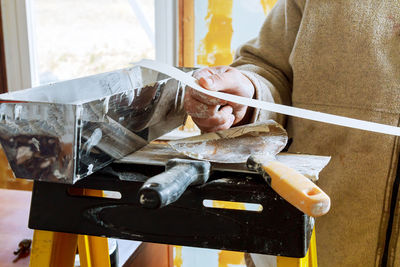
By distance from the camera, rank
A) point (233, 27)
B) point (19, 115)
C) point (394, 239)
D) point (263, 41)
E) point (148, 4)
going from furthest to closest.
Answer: point (148, 4)
point (233, 27)
point (263, 41)
point (394, 239)
point (19, 115)

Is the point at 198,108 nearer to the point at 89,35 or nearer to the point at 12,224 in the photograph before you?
the point at 12,224

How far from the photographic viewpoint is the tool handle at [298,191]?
1.04 feet

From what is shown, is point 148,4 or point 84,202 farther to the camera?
point 148,4

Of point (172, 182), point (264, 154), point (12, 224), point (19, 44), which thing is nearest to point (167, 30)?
point (19, 44)

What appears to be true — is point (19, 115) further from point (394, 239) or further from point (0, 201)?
point (0, 201)

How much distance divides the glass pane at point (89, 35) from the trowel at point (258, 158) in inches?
41.0

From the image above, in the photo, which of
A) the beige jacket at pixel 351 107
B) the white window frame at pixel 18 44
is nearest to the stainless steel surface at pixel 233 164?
the beige jacket at pixel 351 107

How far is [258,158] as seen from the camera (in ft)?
1.37

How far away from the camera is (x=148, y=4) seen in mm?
1445

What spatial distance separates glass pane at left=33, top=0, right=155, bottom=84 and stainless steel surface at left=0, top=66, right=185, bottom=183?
0.98m

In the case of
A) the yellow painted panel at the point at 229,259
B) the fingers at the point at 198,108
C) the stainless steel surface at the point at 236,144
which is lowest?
the yellow painted panel at the point at 229,259

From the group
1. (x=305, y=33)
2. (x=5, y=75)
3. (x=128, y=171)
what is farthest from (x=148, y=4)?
(x=128, y=171)

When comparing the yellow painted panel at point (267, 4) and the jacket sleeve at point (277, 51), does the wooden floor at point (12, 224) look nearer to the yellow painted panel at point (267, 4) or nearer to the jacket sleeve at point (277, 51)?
the jacket sleeve at point (277, 51)

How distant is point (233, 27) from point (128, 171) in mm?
973
